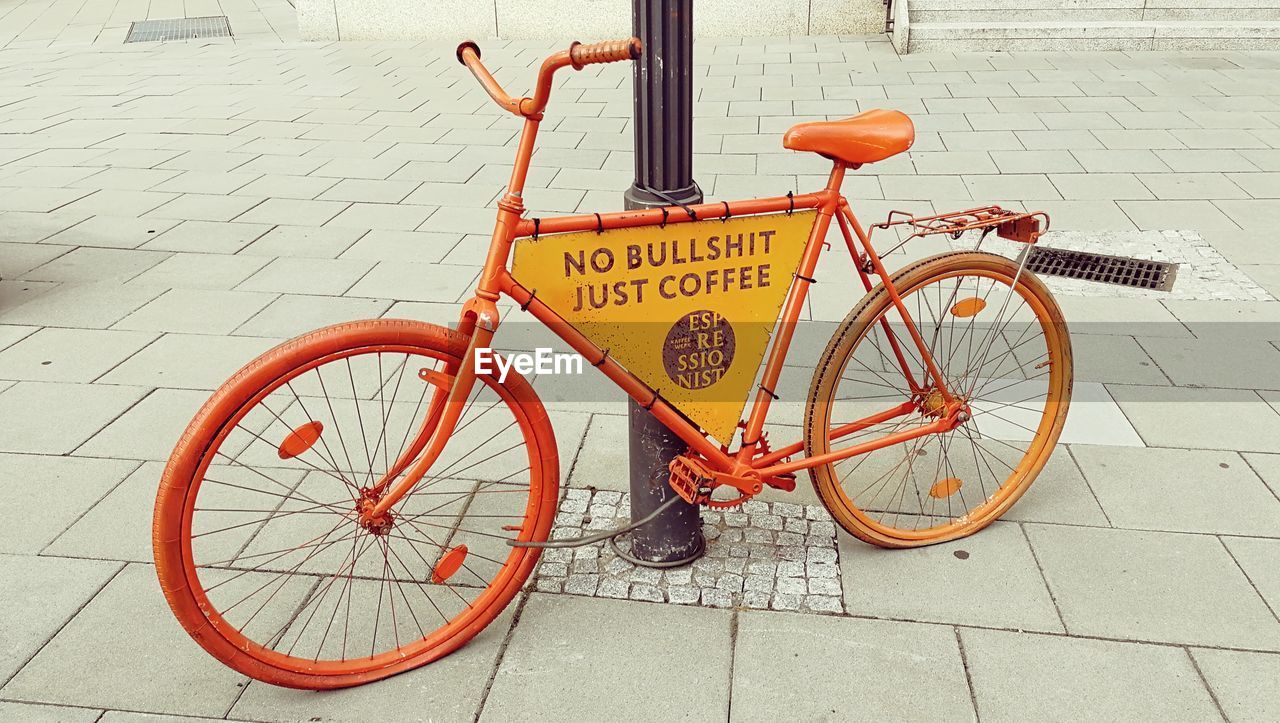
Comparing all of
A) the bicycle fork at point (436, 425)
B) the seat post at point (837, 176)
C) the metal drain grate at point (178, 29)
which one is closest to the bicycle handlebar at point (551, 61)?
the bicycle fork at point (436, 425)

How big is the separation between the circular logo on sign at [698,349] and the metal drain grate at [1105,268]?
2755mm

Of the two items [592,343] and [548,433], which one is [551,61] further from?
[548,433]

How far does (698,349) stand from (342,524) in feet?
3.74

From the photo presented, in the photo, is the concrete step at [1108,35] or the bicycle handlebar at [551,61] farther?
the concrete step at [1108,35]

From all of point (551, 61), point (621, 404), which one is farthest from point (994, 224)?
point (621, 404)

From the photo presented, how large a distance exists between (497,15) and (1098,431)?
9319mm

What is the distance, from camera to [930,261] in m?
2.74

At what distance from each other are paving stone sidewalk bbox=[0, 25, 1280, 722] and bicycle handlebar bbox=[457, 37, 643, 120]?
4.47 feet

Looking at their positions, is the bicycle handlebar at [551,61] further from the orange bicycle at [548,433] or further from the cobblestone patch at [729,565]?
the cobblestone patch at [729,565]

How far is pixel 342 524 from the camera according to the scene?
288 cm

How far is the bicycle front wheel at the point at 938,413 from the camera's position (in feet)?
9.06

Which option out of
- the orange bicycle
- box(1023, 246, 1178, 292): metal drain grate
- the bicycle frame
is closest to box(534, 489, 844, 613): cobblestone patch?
the orange bicycle

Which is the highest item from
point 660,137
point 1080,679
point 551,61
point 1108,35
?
point 551,61

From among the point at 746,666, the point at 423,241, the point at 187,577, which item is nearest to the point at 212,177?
the point at 423,241
